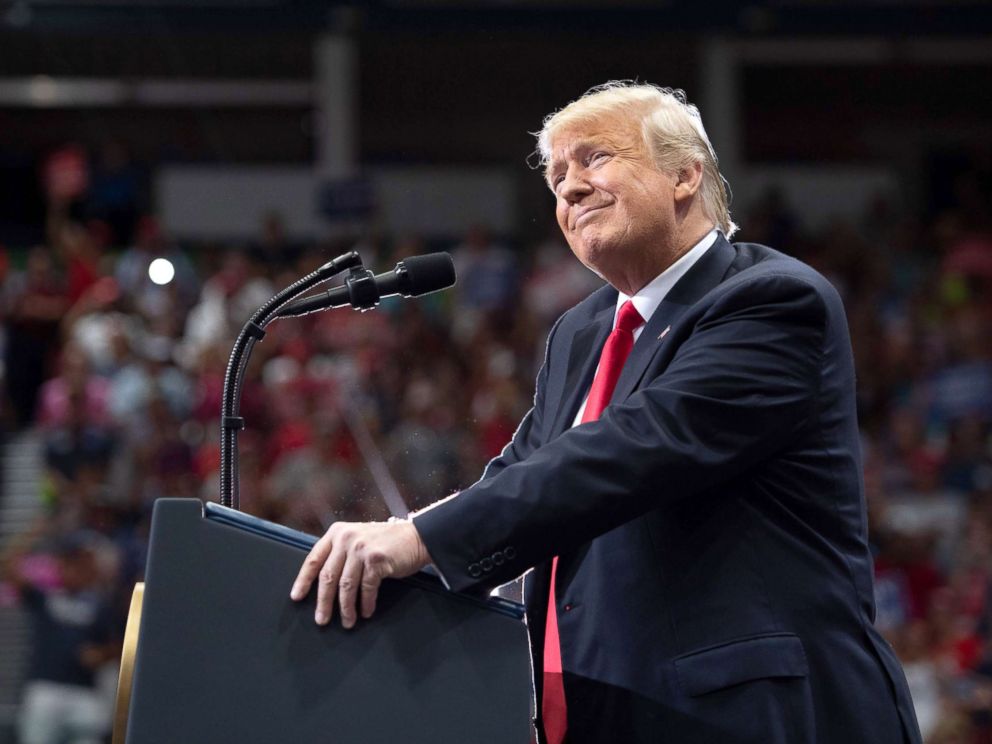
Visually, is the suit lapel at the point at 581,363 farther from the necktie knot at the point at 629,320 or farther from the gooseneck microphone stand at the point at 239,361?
the gooseneck microphone stand at the point at 239,361

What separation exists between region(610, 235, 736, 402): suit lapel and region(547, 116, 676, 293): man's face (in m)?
0.05

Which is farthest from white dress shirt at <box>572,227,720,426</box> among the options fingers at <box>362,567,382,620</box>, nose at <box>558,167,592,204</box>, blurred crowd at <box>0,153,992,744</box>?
blurred crowd at <box>0,153,992,744</box>

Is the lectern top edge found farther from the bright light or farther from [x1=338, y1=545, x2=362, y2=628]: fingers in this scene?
the bright light

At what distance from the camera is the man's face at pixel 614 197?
6.21ft

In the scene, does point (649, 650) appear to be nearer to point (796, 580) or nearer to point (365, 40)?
point (796, 580)

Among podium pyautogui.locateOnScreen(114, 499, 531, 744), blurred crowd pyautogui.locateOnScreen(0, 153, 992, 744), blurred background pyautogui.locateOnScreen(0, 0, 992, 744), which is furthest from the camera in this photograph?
blurred background pyautogui.locateOnScreen(0, 0, 992, 744)

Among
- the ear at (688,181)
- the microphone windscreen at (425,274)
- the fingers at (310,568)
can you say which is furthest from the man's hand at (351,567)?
the ear at (688,181)

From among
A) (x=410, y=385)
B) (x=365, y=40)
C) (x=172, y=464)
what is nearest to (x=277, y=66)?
(x=365, y=40)

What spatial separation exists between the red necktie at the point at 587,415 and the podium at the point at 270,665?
0.24 m

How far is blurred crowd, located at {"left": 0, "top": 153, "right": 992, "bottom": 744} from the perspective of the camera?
522 centimetres

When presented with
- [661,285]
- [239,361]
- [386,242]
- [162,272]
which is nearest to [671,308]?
[661,285]

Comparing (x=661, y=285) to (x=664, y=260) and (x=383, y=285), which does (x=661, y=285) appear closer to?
(x=664, y=260)

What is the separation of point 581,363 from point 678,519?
14.1 inches

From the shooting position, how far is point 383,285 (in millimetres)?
1837
